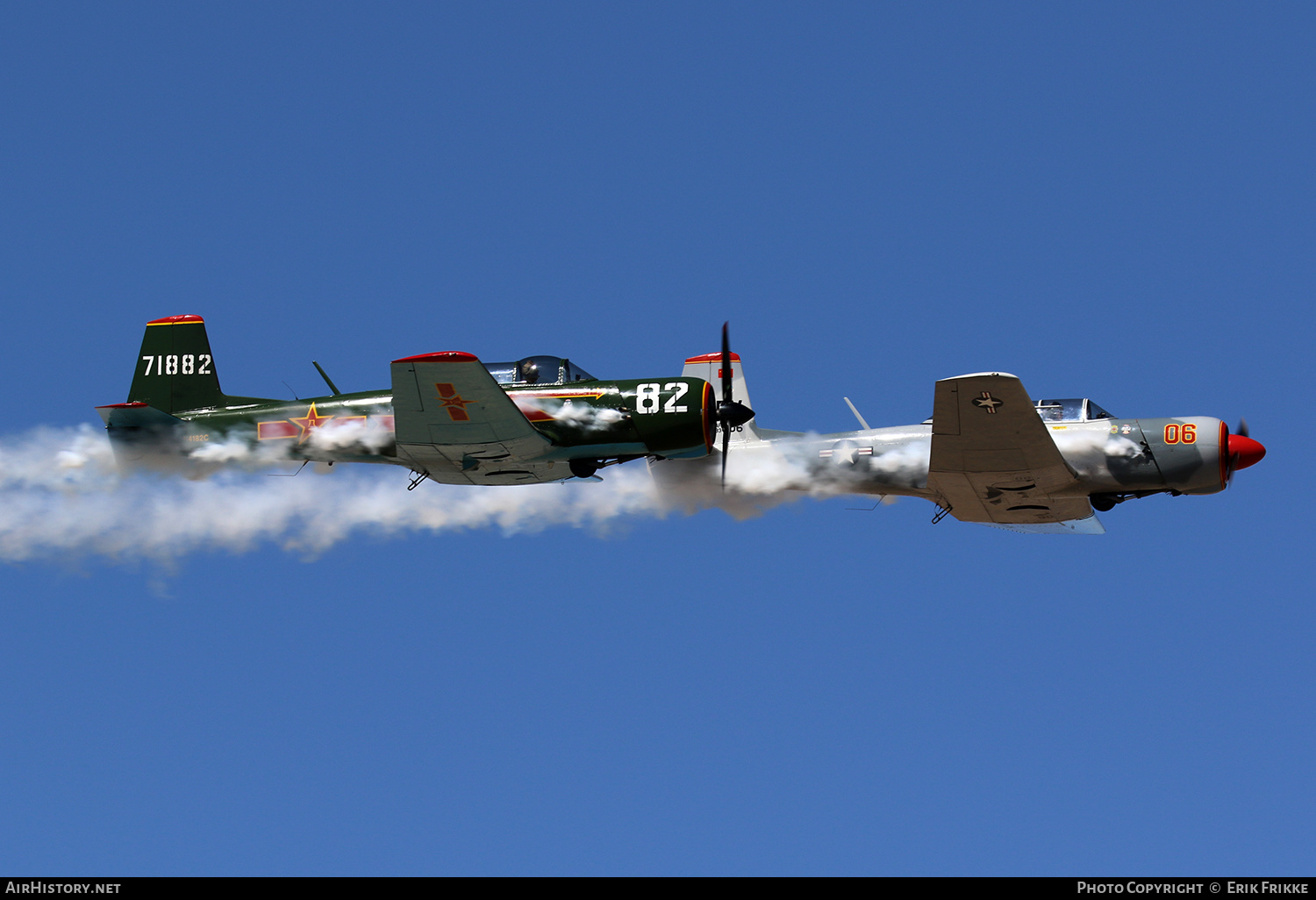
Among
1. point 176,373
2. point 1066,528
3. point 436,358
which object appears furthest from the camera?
point 1066,528

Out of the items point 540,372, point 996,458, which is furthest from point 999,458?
point 540,372

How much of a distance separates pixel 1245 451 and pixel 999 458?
15.0 ft

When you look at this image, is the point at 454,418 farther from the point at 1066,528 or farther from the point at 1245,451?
the point at 1245,451

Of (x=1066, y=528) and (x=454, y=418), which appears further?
(x=1066, y=528)

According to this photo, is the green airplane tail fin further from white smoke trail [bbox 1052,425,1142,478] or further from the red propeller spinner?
the red propeller spinner

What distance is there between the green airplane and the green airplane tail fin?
2cm

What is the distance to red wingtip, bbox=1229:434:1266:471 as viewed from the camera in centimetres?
3028

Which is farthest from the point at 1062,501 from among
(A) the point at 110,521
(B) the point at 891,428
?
(A) the point at 110,521

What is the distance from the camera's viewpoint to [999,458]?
2973 cm

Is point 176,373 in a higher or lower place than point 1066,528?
higher

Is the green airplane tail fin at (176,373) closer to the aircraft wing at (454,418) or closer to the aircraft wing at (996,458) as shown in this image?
the aircraft wing at (454,418)

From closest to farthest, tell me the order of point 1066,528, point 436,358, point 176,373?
point 436,358, point 176,373, point 1066,528

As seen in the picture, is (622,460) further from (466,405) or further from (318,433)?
(318,433)
